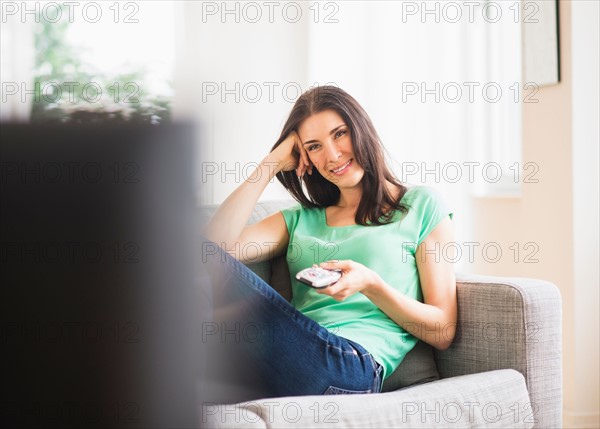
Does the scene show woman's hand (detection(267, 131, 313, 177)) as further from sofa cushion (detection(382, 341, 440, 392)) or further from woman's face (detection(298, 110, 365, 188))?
sofa cushion (detection(382, 341, 440, 392))

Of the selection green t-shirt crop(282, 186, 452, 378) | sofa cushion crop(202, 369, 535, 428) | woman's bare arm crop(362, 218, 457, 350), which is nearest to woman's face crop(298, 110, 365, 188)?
green t-shirt crop(282, 186, 452, 378)

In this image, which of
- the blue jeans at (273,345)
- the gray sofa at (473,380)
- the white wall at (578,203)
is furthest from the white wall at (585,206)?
the blue jeans at (273,345)

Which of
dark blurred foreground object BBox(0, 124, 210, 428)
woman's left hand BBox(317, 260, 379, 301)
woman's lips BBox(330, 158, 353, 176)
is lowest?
woman's left hand BBox(317, 260, 379, 301)

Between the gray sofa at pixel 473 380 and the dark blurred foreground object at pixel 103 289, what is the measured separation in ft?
2.40

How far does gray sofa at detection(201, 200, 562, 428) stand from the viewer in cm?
119

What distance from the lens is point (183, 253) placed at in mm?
393

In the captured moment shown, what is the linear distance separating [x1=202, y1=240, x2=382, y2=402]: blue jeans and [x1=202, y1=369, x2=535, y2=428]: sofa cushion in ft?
0.50

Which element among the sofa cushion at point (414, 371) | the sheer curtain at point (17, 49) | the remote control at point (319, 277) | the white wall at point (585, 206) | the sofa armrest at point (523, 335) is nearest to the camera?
the remote control at point (319, 277)

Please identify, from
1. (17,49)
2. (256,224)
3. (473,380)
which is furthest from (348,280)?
(17,49)

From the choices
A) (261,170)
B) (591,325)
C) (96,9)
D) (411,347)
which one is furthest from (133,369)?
(96,9)

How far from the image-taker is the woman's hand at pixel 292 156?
5.75 feet

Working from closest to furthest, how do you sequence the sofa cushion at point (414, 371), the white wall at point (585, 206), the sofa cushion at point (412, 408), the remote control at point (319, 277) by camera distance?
the sofa cushion at point (412, 408)
the remote control at point (319, 277)
the sofa cushion at point (414, 371)
the white wall at point (585, 206)

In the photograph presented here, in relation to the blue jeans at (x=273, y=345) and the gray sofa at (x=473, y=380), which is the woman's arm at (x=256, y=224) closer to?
the gray sofa at (x=473, y=380)

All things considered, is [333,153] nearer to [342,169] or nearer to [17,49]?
[342,169]
